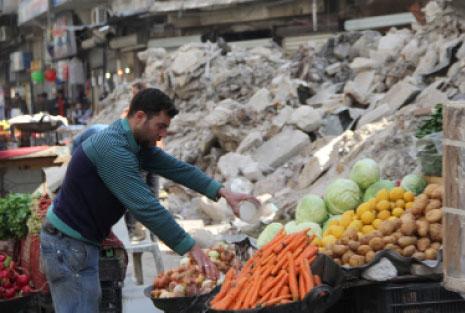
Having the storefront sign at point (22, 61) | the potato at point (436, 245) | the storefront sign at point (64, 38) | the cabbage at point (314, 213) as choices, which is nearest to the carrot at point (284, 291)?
the potato at point (436, 245)

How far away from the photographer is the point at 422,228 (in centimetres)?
571

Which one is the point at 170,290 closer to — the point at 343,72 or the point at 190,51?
the point at 343,72

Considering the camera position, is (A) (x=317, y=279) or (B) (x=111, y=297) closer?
(A) (x=317, y=279)

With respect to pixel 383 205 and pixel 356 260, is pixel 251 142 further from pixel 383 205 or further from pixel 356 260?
pixel 356 260

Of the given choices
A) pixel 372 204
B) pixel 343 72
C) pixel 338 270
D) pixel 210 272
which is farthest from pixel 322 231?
pixel 343 72

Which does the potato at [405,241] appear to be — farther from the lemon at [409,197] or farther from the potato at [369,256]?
the lemon at [409,197]

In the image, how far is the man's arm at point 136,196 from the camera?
15.7ft

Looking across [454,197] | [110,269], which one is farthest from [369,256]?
[110,269]

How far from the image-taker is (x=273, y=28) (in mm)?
29562

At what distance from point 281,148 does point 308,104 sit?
2329mm

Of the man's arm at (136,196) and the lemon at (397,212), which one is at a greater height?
the man's arm at (136,196)

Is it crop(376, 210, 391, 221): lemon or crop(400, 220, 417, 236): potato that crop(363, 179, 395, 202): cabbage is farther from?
crop(400, 220, 417, 236): potato

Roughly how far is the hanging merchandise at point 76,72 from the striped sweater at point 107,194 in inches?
1556

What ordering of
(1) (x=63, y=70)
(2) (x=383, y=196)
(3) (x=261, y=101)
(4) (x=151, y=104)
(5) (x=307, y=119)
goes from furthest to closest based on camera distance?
(1) (x=63, y=70)
(3) (x=261, y=101)
(5) (x=307, y=119)
(2) (x=383, y=196)
(4) (x=151, y=104)
